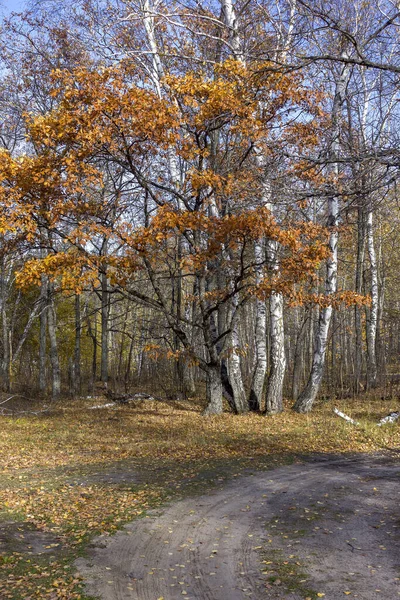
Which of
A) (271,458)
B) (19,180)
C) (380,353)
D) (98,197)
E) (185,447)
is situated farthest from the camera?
(380,353)

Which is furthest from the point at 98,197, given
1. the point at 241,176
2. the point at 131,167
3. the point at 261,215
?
the point at 261,215

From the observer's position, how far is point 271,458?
10641 millimetres

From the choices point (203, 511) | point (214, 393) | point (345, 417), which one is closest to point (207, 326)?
point (214, 393)

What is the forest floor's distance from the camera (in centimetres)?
500

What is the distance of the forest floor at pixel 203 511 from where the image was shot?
5.00 m

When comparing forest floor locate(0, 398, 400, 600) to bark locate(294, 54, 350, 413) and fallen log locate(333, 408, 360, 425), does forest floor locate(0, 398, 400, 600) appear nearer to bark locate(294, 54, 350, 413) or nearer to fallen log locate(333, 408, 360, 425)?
fallen log locate(333, 408, 360, 425)

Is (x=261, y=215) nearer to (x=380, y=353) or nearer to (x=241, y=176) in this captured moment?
(x=241, y=176)

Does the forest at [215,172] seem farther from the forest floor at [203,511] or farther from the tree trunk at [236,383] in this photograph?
the forest floor at [203,511]

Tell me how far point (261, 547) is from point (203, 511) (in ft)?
4.79

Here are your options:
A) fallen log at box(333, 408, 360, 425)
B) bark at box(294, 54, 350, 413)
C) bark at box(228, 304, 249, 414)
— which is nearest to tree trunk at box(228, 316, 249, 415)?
bark at box(228, 304, 249, 414)

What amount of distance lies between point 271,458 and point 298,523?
3.96 meters

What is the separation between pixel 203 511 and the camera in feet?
23.6

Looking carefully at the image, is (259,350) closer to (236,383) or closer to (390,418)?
(236,383)

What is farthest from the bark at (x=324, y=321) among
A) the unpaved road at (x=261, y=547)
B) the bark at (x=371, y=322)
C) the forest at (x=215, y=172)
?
the unpaved road at (x=261, y=547)
